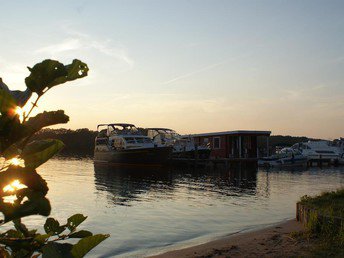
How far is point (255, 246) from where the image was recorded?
10266 mm

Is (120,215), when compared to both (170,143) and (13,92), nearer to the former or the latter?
(13,92)

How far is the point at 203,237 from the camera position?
13180 mm

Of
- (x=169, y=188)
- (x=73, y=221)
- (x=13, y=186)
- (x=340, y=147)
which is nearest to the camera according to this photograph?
(x=13, y=186)

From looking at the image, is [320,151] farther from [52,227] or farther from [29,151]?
[29,151]

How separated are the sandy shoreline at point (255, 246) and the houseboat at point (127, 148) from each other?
101 ft

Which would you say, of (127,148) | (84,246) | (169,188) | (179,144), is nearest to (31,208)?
(84,246)

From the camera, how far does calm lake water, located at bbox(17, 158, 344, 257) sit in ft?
43.0

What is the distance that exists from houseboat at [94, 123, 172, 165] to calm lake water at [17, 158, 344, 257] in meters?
9.42

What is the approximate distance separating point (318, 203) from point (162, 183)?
64.7 ft

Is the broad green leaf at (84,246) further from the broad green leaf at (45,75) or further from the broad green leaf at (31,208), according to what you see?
the broad green leaf at (45,75)

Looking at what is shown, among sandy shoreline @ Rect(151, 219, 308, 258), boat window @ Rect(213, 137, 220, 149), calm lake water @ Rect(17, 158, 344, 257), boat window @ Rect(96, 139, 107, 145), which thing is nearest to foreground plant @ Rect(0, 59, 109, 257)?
sandy shoreline @ Rect(151, 219, 308, 258)

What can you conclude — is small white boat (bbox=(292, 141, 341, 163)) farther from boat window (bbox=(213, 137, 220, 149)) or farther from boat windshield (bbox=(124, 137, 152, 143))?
boat windshield (bbox=(124, 137, 152, 143))

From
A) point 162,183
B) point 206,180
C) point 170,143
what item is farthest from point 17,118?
point 170,143

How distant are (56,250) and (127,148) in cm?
4360
